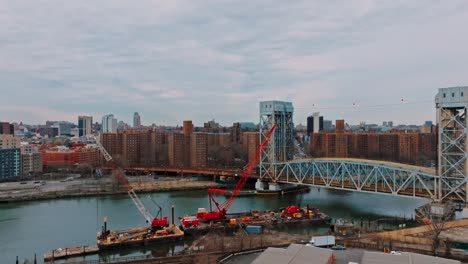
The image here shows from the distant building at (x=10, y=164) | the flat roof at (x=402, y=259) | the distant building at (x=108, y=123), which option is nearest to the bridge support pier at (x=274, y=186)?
the flat roof at (x=402, y=259)

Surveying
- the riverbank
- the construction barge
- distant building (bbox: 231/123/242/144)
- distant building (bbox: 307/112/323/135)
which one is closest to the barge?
the construction barge

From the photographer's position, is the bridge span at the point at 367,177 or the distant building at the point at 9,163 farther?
the distant building at the point at 9,163

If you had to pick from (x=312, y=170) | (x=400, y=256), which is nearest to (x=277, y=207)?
(x=312, y=170)

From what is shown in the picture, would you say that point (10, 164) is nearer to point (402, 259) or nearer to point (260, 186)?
point (260, 186)

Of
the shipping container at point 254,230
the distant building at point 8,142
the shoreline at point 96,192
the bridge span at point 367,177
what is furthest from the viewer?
the distant building at point 8,142

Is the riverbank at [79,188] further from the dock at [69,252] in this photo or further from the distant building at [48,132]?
the distant building at [48,132]

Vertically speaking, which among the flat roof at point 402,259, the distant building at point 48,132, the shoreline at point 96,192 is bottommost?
the shoreline at point 96,192

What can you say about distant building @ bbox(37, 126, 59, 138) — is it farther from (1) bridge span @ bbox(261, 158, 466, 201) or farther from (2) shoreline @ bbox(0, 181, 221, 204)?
(1) bridge span @ bbox(261, 158, 466, 201)
